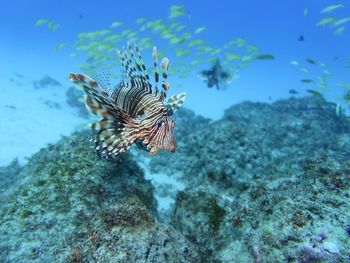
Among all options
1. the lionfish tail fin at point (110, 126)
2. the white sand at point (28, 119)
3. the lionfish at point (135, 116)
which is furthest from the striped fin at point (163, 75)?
the white sand at point (28, 119)

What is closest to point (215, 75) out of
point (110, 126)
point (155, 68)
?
point (155, 68)

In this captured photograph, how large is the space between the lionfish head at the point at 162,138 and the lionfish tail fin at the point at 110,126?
8.0 inches

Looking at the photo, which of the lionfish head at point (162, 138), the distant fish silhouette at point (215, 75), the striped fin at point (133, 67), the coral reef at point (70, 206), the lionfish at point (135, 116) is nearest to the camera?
the coral reef at point (70, 206)

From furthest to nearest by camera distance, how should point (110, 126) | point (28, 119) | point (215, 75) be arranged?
point (28, 119), point (215, 75), point (110, 126)

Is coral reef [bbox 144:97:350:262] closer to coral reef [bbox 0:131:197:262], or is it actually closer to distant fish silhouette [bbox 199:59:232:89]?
coral reef [bbox 0:131:197:262]

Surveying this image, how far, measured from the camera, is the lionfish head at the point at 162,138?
3387 millimetres

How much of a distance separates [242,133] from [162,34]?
346 inches

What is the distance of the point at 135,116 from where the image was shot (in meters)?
3.76

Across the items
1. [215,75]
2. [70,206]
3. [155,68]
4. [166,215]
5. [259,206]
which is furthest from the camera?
[215,75]

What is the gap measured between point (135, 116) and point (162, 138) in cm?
54

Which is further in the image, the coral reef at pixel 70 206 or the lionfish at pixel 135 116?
the lionfish at pixel 135 116

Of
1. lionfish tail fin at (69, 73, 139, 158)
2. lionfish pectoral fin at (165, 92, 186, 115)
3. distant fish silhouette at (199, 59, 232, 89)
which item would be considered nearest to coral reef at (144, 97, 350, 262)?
lionfish pectoral fin at (165, 92, 186, 115)

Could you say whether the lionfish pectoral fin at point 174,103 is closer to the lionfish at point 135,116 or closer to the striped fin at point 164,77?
the lionfish at point 135,116

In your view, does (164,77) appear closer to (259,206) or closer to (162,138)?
(162,138)
